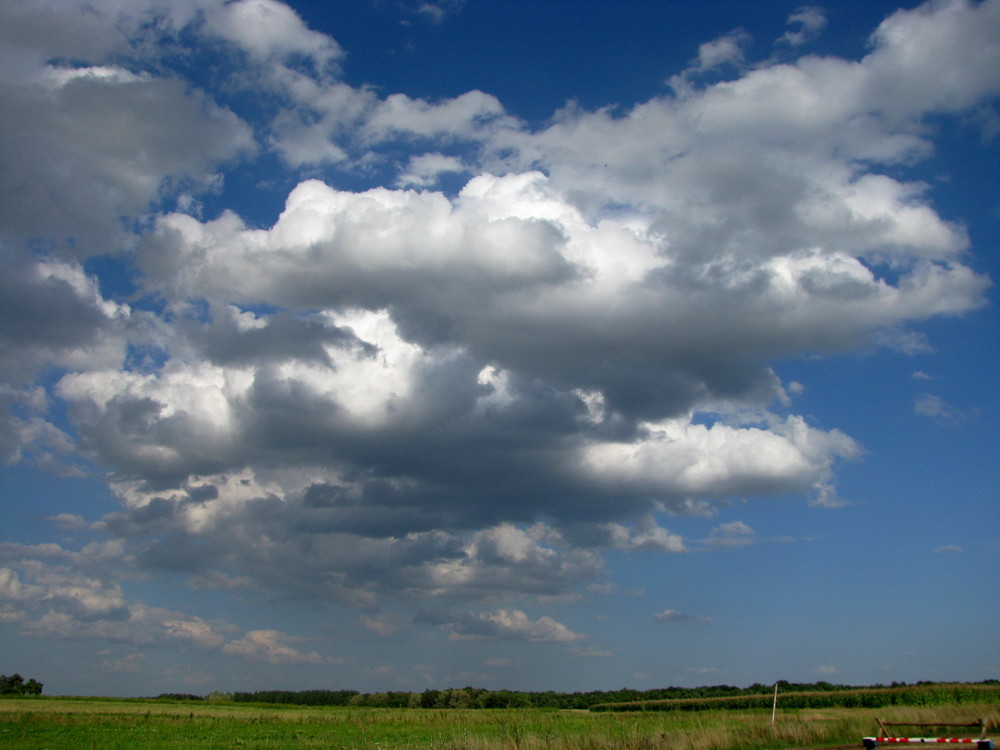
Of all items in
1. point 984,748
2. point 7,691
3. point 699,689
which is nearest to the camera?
point 984,748

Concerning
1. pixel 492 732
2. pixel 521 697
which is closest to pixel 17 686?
pixel 521 697

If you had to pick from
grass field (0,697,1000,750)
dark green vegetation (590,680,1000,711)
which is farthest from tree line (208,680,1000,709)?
grass field (0,697,1000,750)

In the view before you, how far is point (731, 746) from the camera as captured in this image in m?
28.1

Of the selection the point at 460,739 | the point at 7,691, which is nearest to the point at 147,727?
the point at 460,739

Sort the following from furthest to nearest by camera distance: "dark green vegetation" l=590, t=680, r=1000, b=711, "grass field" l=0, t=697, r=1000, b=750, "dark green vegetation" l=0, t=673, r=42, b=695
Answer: "dark green vegetation" l=0, t=673, r=42, b=695, "dark green vegetation" l=590, t=680, r=1000, b=711, "grass field" l=0, t=697, r=1000, b=750

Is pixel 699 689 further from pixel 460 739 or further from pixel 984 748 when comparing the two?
pixel 984 748

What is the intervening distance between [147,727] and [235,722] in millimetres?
10759

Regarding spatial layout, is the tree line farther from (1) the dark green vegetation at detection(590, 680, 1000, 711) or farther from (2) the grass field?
(2) the grass field

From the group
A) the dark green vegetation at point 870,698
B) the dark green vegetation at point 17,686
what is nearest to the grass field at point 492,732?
the dark green vegetation at point 870,698

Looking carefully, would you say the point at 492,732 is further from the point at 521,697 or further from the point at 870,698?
the point at 521,697

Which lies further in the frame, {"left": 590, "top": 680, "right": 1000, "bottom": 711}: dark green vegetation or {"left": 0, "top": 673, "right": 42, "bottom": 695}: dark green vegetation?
{"left": 0, "top": 673, "right": 42, "bottom": 695}: dark green vegetation

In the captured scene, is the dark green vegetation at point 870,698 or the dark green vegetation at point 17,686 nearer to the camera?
the dark green vegetation at point 870,698

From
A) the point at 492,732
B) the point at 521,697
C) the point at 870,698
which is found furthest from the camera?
the point at 521,697

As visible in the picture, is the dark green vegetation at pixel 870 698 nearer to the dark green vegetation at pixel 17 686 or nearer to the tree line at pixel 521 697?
the tree line at pixel 521 697
